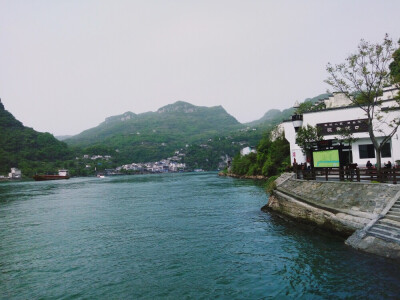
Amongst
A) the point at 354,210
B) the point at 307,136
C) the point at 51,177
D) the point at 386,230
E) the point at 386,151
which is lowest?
the point at 51,177

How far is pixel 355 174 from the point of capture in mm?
19078

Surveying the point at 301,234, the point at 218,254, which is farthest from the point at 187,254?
the point at 301,234

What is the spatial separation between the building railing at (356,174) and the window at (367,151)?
979 centimetres

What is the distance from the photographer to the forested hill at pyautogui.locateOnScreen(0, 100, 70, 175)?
148 m

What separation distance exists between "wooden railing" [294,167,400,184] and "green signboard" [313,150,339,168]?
1.17 m

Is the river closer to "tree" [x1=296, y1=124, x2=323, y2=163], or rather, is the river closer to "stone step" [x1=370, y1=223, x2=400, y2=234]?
"stone step" [x1=370, y1=223, x2=400, y2=234]

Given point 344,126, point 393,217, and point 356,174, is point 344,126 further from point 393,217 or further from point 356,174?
point 393,217

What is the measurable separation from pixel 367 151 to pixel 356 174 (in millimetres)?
14945

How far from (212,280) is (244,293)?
1693mm

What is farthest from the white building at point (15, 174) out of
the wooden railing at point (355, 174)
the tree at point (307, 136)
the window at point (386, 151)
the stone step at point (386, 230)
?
the stone step at point (386, 230)

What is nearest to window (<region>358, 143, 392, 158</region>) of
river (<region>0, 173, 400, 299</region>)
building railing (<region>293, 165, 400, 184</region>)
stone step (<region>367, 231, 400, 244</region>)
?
building railing (<region>293, 165, 400, 184</region>)

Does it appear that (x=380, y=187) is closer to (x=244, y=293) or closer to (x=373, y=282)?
(x=373, y=282)

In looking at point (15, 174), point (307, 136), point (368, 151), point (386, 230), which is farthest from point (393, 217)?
point (15, 174)

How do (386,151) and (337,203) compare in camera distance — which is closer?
(337,203)
